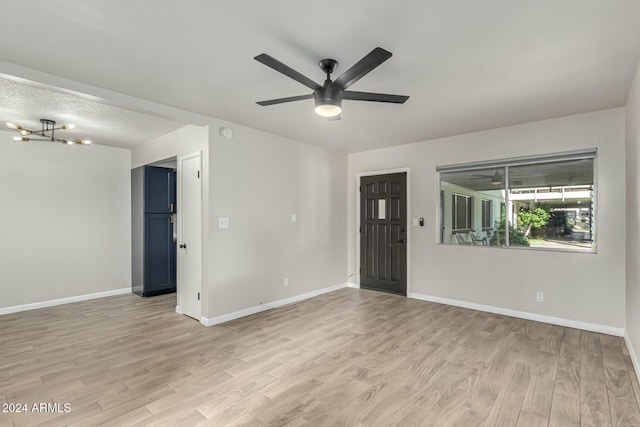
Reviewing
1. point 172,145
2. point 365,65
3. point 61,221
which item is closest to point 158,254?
point 61,221

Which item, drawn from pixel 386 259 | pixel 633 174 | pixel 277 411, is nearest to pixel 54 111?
pixel 277 411

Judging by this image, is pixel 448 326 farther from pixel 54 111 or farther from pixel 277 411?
pixel 54 111

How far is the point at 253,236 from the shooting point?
4277mm

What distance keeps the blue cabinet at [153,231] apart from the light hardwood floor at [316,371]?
1.13m

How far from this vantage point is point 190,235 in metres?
4.14

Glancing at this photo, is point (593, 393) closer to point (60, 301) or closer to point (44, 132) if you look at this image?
point (60, 301)

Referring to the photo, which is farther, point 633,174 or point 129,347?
point 129,347

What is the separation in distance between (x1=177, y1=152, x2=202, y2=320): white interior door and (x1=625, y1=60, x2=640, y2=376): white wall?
14.3 feet

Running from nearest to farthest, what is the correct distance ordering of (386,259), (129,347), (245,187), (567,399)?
(567,399), (129,347), (245,187), (386,259)

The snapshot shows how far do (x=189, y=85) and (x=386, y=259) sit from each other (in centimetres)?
397

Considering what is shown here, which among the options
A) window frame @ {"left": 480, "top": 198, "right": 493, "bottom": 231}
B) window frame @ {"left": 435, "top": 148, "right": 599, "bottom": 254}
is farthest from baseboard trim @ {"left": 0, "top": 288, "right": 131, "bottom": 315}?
window frame @ {"left": 480, "top": 198, "right": 493, "bottom": 231}

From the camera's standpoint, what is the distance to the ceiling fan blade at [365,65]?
1.80 m

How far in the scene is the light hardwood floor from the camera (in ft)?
A: 6.93

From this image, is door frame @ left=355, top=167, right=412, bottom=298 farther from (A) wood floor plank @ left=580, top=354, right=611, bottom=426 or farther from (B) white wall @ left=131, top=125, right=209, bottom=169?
(B) white wall @ left=131, top=125, right=209, bottom=169
